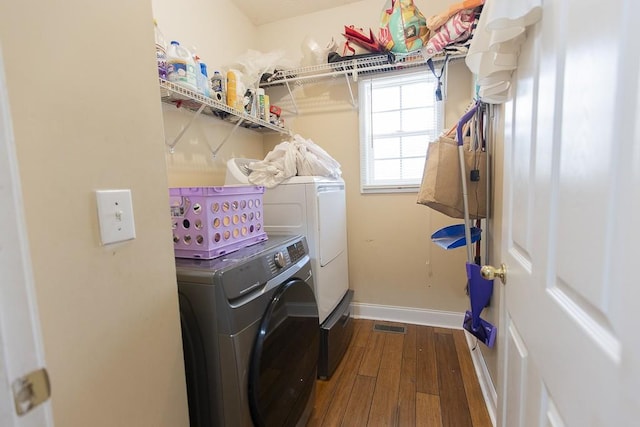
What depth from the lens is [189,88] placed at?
4.62 feet

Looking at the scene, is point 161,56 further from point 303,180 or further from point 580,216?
point 580,216

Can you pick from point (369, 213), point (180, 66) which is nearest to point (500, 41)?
point (180, 66)

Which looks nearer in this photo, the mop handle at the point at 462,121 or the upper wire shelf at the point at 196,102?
the upper wire shelf at the point at 196,102

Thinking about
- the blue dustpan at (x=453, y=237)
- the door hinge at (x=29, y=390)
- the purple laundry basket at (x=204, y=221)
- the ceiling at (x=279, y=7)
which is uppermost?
the ceiling at (x=279, y=7)

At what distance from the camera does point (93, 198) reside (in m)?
0.58

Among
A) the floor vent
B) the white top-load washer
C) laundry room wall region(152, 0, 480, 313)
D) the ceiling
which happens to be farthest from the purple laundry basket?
the ceiling

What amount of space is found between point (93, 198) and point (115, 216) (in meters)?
0.06

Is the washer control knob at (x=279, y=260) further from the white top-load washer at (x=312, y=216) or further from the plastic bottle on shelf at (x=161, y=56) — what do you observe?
the plastic bottle on shelf at (x=161, y=56)

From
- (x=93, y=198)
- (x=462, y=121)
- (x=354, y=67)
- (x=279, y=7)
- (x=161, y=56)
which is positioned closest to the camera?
(x=93, y=198)

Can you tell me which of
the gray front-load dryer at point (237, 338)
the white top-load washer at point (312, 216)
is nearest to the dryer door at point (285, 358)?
the gray front-load dryer at point (237, 338)

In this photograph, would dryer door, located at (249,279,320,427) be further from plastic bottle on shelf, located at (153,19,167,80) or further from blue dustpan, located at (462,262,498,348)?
plastic bottle on shelf, located at (153,19,167,80)

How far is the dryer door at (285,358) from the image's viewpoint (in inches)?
36.7

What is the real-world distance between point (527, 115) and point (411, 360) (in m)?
1.78

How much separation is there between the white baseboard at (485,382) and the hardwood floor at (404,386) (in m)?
0.03
